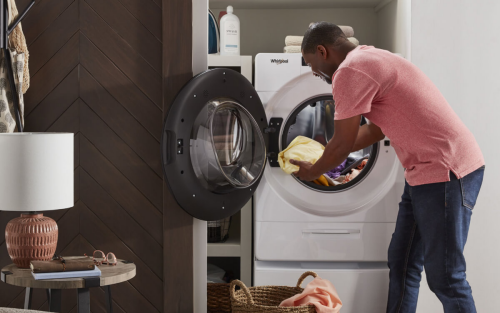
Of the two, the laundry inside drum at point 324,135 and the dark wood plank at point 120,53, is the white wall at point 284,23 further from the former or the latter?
the dark wood plank at point 120,53

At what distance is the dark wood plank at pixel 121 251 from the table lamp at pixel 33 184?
12.5 inches

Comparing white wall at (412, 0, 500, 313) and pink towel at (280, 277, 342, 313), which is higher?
white wall at (412, 0, 500, 313)

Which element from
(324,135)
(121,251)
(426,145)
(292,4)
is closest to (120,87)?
(121,251)

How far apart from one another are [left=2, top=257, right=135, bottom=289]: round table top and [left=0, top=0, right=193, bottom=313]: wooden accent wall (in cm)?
31

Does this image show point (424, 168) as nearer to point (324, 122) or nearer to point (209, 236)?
point (324, 122)

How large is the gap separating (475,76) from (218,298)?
151cm

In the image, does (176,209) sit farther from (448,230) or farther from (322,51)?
(448,230)

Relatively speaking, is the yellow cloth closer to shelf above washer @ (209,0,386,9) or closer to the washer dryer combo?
the washer dryer combo

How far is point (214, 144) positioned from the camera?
181cm

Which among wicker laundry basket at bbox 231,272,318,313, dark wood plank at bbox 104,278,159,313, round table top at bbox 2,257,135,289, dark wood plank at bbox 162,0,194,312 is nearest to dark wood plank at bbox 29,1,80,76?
dark wood plank at bbox 162,0,194,312

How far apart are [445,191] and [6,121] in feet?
4.75

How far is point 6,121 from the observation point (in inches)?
63.4

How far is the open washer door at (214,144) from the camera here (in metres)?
1.67

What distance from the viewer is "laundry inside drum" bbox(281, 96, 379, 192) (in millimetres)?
2189
